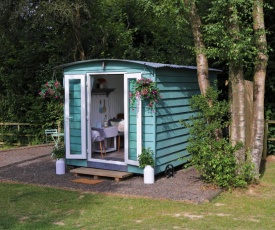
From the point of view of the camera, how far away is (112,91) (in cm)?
963

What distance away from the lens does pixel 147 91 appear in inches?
262

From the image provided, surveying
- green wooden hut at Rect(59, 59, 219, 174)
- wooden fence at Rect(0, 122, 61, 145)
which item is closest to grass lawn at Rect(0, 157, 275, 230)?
green wooden hut at Rect(59, 59, 219, 174)

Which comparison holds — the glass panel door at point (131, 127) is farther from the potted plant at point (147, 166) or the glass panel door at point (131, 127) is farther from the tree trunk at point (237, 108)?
the tree trunk at point (237, 108)

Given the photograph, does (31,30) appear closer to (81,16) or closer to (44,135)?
(81,16)

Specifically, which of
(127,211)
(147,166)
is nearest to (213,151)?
(147,166)

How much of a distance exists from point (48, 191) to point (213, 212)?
8.78ft

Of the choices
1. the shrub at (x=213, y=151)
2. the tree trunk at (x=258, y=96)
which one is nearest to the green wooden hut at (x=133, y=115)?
the shrub at (x=213, y=151)

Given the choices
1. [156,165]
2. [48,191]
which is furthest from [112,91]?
[48,191]

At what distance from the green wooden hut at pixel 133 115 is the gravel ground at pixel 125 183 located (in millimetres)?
346

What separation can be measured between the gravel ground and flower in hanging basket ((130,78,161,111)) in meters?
1.35

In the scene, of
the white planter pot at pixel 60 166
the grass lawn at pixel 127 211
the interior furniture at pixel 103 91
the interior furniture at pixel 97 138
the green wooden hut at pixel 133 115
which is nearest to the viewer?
the grass lawn at pixel 127 211

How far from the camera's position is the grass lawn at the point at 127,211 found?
4.71 meters

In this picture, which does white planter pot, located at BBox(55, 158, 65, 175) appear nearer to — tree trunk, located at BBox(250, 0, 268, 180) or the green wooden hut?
the green wooden hut

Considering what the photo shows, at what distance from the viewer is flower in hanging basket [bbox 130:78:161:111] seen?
21.9 feet
